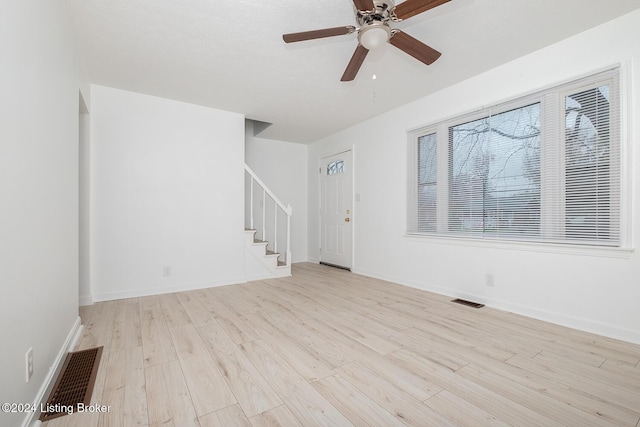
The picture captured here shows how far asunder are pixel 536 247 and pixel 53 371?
12.7 feet

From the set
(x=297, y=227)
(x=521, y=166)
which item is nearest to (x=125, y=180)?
(x=297, y=227)

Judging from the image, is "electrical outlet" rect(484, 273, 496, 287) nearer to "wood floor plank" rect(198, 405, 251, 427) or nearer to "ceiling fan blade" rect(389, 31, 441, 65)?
"ceiling fan blade" rect(389, 31, 441, 65)

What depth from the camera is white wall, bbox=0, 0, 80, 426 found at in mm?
1135

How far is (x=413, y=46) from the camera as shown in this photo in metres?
2.04

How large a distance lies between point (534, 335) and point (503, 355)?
0.56 meters

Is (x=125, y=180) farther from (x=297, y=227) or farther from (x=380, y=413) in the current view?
(x=380, y=413)

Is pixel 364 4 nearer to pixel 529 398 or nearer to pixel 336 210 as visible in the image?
pixel 529 398

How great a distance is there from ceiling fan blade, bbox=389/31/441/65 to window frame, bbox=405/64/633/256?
1.36 meters

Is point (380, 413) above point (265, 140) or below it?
below

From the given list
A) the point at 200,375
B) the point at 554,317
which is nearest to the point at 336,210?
the point at 554,317

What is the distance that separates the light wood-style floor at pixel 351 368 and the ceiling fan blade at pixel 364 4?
2248 millimetres

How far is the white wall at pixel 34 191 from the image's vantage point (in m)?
1.13

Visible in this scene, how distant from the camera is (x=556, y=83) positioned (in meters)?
2.55

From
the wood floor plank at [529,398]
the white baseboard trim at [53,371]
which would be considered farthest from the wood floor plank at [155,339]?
the wood floor plank at [529,398]
